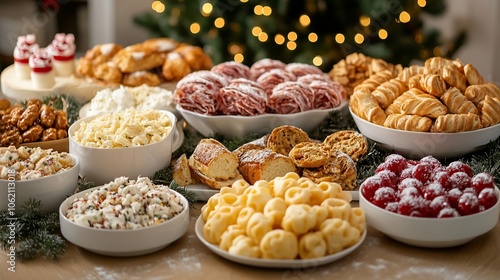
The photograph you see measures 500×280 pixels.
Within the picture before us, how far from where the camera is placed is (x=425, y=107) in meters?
2.31

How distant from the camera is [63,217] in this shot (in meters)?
1.86

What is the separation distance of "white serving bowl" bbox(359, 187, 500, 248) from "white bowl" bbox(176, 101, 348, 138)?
78cm

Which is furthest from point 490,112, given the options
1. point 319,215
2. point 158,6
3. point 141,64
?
point 158,6

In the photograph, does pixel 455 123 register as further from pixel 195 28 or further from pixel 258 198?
pixel 195 28

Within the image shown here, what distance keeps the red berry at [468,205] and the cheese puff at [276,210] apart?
464 mm

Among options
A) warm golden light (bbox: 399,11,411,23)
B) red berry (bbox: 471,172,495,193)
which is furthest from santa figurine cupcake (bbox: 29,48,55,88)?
warm golden light (bbox: 399,11,411,23)

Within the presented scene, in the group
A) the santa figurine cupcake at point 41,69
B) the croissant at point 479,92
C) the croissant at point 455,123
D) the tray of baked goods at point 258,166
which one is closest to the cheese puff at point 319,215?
the tray of baked goods at point 258,166

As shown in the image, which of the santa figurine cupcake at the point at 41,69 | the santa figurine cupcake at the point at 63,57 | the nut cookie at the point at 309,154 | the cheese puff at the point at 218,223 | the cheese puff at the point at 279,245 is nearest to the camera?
the cheese puff at the point at 279,245

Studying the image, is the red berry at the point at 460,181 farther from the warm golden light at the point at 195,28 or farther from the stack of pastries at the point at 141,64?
the warm golden light at the point at 195,28

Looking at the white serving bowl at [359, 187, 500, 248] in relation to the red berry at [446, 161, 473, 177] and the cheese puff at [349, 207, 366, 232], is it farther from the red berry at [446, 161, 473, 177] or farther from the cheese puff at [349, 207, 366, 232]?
the red berry at [446, 161, 473, 177]

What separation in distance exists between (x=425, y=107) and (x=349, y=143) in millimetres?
275

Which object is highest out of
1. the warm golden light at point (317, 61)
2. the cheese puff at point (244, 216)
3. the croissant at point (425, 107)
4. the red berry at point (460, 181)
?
the croissant at point (425, 107)

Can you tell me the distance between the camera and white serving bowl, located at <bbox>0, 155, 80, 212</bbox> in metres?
1.98

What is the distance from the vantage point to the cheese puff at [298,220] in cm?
174
